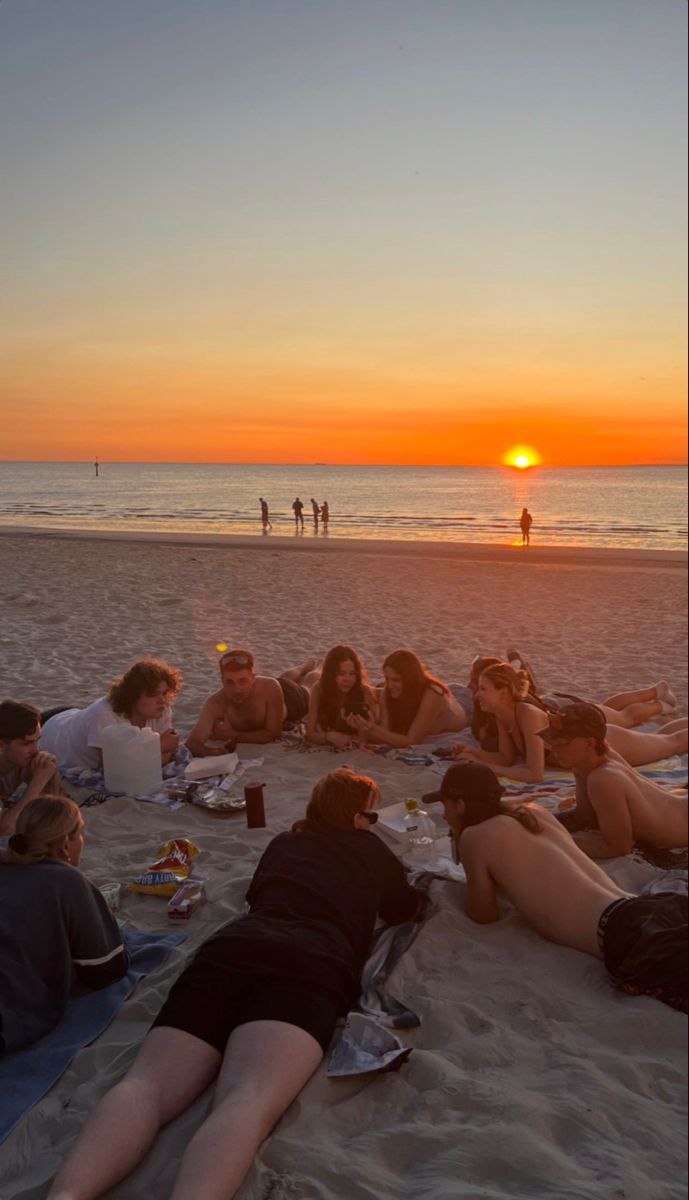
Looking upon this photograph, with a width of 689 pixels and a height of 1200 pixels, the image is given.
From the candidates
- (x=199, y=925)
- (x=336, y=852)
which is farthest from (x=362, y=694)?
(x=336, y=852)

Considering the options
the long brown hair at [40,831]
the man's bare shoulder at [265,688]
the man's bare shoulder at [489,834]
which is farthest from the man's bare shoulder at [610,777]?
the man's bare shoulder at [265,688]

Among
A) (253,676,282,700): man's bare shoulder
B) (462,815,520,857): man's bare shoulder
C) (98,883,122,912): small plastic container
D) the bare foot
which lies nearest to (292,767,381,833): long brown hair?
(462,815,520,857): man's bare shoulder

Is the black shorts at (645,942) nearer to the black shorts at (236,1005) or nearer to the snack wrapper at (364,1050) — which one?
the snack wrapper at (364,1050)

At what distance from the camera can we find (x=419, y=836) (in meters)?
3.98

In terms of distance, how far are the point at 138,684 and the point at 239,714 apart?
1236 millimetres

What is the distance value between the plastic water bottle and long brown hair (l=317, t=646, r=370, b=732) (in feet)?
4.97

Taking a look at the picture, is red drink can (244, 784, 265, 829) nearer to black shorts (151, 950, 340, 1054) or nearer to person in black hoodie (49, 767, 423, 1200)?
person in black hoodie (49, 767, 423, 1200)

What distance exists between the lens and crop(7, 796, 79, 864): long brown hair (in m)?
2.72

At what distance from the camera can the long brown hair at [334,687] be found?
5516 mm

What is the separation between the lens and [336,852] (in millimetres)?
2906

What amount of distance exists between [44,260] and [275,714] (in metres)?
3.92

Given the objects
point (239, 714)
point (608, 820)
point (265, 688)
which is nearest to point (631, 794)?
point (608, 820)

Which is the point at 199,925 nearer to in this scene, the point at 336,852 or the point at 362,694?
the point at 336,852

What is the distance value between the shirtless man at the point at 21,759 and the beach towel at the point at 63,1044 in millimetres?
956
